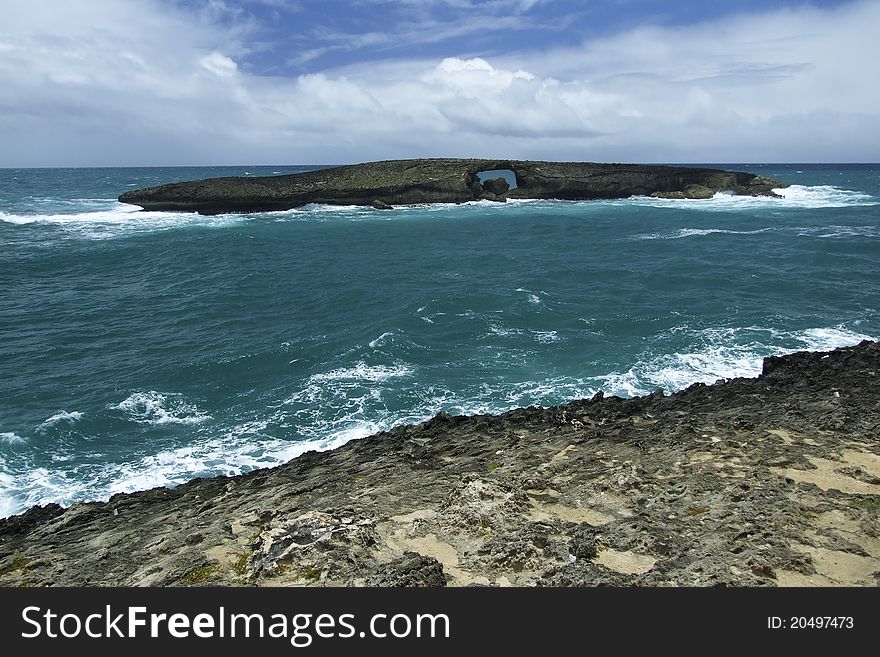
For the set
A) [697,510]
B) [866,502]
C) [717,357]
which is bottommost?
[717,357]

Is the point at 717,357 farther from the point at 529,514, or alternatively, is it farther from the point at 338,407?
the point at 529,514

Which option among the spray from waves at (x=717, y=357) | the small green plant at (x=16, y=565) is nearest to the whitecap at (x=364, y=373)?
the spray from waves at (x=717, y=357)

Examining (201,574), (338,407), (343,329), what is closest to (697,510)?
(201,574)

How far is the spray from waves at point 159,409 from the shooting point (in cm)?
1589

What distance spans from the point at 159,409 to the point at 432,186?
63763 millimetres

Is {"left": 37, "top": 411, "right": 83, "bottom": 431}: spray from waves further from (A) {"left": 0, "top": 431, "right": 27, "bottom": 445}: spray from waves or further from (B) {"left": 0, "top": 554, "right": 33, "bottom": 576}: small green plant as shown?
(B) {"left": 0, "top": 554, "right": 33, "bottom": 576}: small green plant

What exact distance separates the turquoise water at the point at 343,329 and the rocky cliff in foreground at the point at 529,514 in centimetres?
392

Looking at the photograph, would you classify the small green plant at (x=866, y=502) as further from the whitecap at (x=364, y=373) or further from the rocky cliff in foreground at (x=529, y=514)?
the whitecap at (x=364, y=373)

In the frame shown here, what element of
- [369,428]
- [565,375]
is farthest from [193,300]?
[565,375]

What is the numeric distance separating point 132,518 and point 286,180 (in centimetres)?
7218

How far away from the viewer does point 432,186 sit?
75.9 metres

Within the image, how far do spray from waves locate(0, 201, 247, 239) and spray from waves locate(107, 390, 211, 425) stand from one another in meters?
38.1

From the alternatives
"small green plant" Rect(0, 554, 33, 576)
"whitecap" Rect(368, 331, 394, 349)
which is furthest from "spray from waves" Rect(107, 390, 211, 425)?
"small green plant" Rect(0, 554, 33, 576)

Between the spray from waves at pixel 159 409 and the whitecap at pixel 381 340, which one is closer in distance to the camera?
the spray from waves at pixel 159 409
